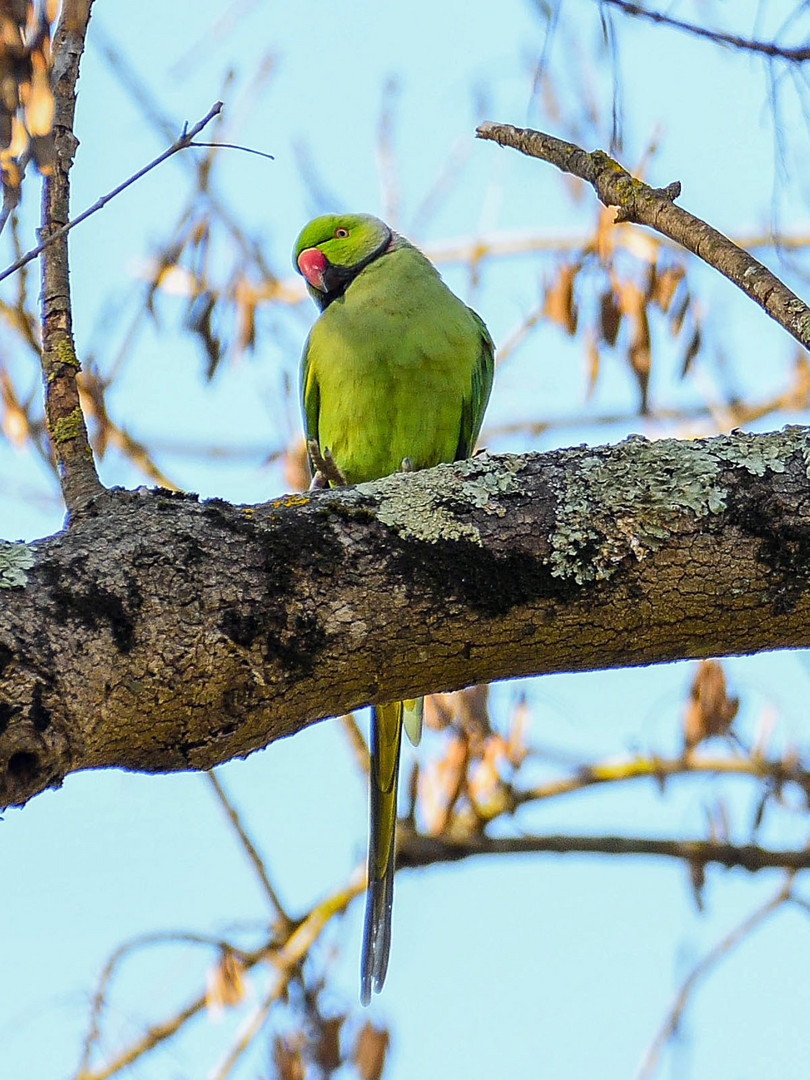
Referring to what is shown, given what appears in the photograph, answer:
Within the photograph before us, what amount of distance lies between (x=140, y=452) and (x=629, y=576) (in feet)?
8.35

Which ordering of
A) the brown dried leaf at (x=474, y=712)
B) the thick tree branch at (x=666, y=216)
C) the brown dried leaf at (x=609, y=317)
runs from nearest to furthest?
the thick tree branch at (x=666, y=216) → the brown dried leaf at (x=609, y=317) → the brown dried leaf at (x=474, y=712)

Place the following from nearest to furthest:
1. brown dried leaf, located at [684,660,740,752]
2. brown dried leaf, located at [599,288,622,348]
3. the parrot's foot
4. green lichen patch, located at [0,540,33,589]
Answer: green lichen patch, located at [0,540,33,589]
the parrot's foot
brown dried leaf, located at [599,288,622,348]
brown dried leaf, located at [684,660,740,752]

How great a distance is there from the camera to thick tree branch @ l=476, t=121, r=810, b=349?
7.18ft

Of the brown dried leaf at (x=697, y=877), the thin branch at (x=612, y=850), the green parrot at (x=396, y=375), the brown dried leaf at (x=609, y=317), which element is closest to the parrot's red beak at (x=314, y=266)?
the green parrot at (x=396, y=375)

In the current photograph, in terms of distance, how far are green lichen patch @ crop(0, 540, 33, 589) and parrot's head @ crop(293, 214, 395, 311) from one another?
8.99 feet

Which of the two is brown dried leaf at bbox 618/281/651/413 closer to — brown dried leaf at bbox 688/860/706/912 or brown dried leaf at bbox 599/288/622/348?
brown dried leaf at bbox 599/288/622/348

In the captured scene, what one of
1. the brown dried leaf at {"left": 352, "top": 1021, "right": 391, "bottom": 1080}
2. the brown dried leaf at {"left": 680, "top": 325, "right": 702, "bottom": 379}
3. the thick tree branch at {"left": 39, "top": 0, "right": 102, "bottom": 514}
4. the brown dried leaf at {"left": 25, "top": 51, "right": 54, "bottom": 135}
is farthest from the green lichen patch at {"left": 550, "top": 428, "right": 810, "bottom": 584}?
the brown dried leaf at {"left": 352, "top": 1021, "right": 391, "bottom": 1080}

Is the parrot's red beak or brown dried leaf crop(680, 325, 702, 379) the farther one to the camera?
the parrot's red beak

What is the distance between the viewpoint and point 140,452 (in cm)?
392

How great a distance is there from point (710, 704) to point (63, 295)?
281 cm

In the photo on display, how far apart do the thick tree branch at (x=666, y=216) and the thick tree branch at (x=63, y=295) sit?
97cm

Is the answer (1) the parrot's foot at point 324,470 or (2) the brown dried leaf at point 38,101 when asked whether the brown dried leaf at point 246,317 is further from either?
(2) the brown dried leaf at point 38,101

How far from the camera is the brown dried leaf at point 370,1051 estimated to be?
319cm

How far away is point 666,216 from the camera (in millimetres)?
2422
